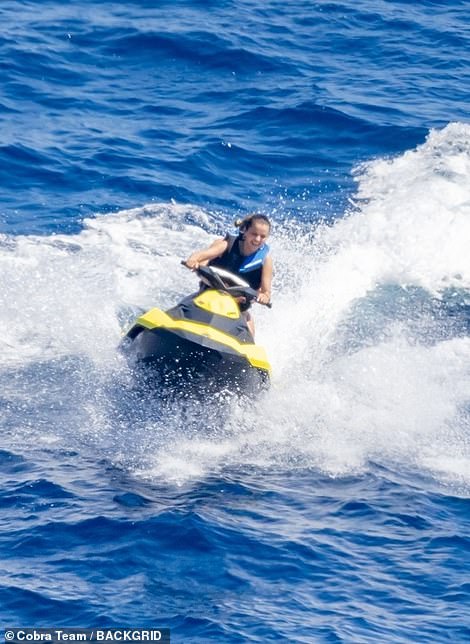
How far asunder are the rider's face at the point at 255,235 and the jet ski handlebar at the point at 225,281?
0.42 metres

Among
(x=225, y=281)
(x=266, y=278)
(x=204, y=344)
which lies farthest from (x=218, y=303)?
(x=266, y=278)

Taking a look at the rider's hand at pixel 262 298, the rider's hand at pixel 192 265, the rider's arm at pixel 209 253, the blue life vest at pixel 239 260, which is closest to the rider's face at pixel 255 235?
the blue life vest at pixel 239 260

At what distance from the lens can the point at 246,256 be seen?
38.5 ft

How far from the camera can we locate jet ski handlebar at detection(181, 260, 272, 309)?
1109cm

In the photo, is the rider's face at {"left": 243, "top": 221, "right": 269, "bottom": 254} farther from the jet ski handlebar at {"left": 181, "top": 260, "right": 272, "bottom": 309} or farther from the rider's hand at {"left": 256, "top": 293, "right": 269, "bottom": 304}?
the rider's hand at {"left": 256, "top": 293, "right": 269, "bottom": 304}

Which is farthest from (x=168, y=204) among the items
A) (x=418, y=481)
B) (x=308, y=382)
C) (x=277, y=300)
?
(x=418, y=481)

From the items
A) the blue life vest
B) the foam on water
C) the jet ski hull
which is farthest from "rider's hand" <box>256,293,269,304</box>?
the foam on water

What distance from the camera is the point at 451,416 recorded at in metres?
11.1

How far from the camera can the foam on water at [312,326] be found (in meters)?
10.4

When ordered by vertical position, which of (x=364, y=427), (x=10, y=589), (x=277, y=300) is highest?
(x=277, y=300)

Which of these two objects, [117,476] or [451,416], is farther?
[451,416]

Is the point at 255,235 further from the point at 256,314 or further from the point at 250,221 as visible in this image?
the point at 256,314

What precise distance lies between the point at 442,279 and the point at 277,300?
2082mm

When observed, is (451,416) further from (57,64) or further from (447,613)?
(57,64)
